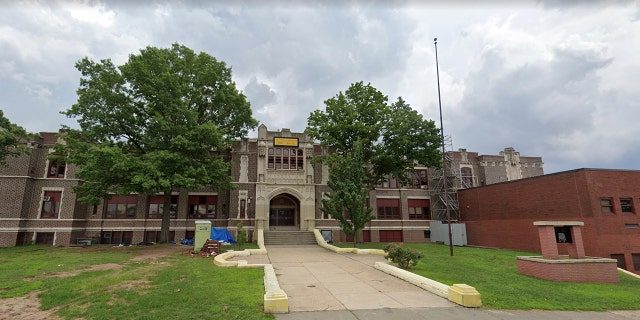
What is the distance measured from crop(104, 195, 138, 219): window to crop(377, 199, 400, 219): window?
2442cm

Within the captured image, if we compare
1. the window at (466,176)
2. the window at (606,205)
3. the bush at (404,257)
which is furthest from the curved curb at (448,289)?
the window at (466,176)

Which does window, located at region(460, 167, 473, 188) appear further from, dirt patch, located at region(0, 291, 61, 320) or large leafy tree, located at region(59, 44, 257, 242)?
dirt patch, located at region(0, 291, 61, 320)

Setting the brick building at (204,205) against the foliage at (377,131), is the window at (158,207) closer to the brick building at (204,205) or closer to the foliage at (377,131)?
the brick building at (204,205)

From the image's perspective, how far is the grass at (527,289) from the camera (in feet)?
32.5

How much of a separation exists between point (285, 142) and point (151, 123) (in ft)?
39.8

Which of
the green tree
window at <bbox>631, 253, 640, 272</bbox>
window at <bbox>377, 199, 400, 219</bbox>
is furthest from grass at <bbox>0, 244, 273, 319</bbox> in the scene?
window at <bbox>631, 253, 640, 272</bbox>

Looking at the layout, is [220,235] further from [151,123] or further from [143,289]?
[143,289]

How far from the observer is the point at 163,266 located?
15648 millimetres

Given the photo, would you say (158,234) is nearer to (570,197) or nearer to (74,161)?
(74,161)

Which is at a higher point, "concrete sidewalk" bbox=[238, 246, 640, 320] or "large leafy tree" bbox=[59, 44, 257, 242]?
"large leafy tree" bbox=[59, 44, 257, 242]

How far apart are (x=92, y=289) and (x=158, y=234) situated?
21.1m

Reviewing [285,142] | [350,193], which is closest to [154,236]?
[285,142]

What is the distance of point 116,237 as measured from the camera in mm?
29734

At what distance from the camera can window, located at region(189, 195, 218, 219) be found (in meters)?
31.1
